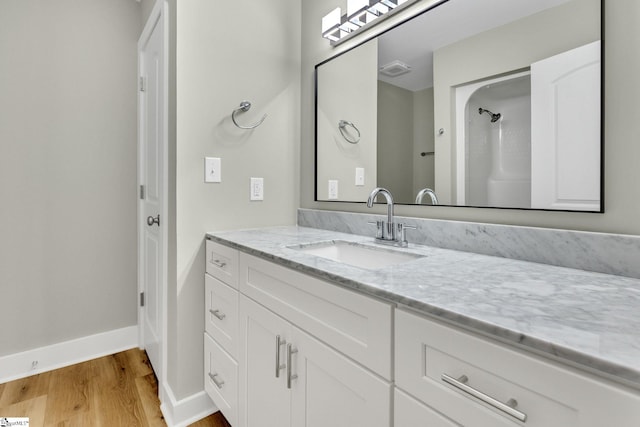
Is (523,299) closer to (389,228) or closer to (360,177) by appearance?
(389,228)

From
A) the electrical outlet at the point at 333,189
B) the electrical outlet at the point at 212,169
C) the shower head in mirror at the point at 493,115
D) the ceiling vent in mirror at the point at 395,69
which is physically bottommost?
the electrical outlet at the point at 333,189

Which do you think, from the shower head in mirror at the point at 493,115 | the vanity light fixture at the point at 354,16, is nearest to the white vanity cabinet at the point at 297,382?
the shower head in mirror at the point at 493,115

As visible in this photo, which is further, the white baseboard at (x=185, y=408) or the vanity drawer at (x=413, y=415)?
the white baseboard at (x=185, y=408)

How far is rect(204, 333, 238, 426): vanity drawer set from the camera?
1321mm

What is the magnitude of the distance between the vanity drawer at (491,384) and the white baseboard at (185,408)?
127cm

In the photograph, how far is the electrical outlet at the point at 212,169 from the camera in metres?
1.57

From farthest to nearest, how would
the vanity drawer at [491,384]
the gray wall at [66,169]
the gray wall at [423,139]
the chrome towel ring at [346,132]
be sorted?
the gray wall at [66,169], the chrome towel ring at [346,132], the gray wall at [423,139], the vanity drawer at [491,384]

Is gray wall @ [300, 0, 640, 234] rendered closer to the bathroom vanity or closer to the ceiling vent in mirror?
the bathroom vanity

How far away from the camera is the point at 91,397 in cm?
170

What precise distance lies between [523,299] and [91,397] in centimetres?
208

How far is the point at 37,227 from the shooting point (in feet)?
6.32

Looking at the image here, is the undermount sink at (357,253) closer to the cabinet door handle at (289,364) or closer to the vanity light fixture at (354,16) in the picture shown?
the cabinet door handle at (289,364)

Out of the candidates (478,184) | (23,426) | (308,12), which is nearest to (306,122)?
(308,12)

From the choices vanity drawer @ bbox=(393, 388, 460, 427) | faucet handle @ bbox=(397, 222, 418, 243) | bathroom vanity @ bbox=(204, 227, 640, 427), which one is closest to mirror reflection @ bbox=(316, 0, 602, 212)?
faucet handle @ bbox=(397, 222, 418, 243)
